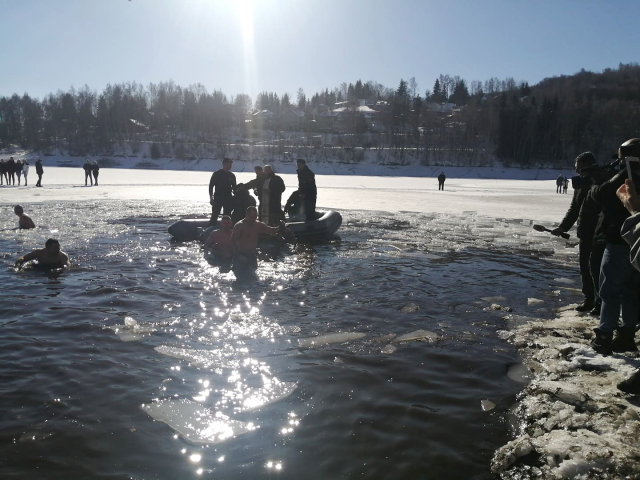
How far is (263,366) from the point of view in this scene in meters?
4.46

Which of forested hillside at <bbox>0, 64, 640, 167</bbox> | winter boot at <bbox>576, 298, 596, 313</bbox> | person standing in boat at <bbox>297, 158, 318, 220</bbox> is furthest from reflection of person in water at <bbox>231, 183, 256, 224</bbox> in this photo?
forested hillside at <bbox>0, 64, 640, 167</bbox>

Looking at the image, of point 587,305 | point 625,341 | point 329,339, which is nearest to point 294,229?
point 329,339

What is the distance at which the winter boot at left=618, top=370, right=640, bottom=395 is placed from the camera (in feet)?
11.8

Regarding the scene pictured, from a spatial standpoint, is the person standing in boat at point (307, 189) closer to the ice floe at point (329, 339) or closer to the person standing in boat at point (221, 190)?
the person standing in boat at point (221, 190)

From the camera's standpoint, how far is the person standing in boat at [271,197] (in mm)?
11078

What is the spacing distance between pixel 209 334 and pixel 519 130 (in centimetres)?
7876

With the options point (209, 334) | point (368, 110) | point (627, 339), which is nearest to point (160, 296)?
point (209, 334)

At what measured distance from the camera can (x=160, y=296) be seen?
670 cm

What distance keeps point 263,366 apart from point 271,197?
707cm

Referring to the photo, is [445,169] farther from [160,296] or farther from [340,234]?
[160,296]

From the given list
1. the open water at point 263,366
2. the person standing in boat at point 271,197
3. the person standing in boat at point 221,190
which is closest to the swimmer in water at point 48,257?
the open water at point 263,366

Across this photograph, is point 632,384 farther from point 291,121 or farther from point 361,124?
point 291,121

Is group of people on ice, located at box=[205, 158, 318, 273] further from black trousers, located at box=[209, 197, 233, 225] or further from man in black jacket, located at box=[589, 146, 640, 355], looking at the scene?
man in black jacket, located at box=[589, 146, 640, 355]

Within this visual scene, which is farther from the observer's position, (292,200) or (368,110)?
(368,110)
